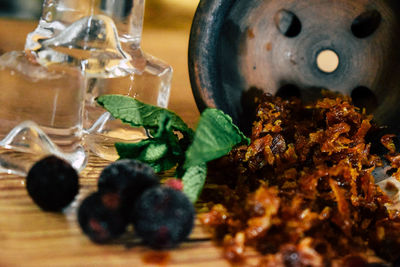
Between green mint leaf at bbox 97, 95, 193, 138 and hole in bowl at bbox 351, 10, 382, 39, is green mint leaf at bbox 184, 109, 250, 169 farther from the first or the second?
hole in bowl at bbox 351, 10, 382, 39

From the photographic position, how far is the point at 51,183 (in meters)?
0.54

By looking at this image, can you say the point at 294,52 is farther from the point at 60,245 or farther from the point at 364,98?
the point at 60,245

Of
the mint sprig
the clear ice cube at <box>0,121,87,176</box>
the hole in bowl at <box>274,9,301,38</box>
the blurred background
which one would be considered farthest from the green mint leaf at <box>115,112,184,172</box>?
the blurred background

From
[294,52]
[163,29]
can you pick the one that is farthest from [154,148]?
[163,29]

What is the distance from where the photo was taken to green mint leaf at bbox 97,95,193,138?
66cm

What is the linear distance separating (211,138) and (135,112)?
0.13 m

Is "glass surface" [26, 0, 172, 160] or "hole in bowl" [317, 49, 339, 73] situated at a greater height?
"hole in bowl" [317, 49, 339, 73]

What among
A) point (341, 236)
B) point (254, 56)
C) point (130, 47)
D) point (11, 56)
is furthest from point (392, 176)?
point (11, 56)

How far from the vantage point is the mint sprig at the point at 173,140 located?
60 centimetres

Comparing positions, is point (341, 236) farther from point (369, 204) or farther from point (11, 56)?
point (11, 56)

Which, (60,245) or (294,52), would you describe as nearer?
(60,245)

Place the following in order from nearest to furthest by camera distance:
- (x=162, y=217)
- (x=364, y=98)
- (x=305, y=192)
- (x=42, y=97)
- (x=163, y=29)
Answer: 1. (x=162, y=217)
2. (x=305, y=192)
3. (x=42, y=97)
4. (x=364, y=98)
5. (x=163, y=29)

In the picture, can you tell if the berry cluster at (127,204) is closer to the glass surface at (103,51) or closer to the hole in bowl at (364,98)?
the glass surface at (103,51)

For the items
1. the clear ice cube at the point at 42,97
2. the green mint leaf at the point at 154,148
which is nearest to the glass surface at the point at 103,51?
the clear ice cube at the point at 42,97
